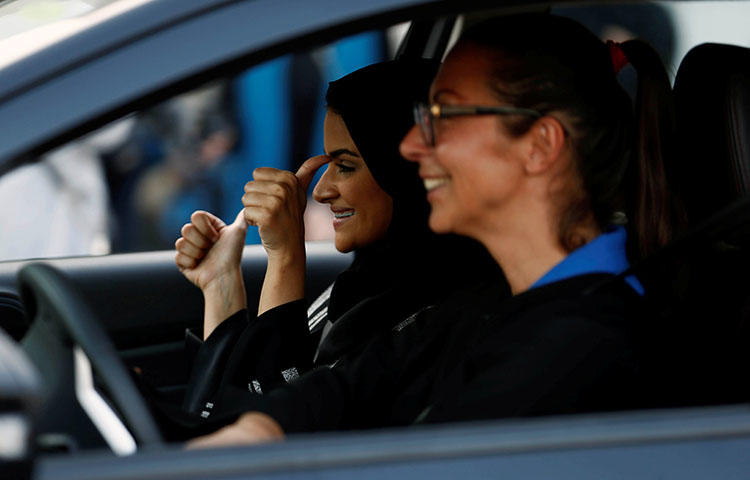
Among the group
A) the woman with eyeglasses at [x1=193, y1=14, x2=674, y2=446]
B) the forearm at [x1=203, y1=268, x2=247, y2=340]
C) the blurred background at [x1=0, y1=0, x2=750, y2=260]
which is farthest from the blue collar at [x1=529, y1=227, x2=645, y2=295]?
the blurred background at [x1=0, y1=0, x2=750, y2=260]

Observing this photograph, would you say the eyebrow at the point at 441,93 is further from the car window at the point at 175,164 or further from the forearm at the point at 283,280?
the car window at the point at 175,164

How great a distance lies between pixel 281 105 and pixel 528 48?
3.35 m

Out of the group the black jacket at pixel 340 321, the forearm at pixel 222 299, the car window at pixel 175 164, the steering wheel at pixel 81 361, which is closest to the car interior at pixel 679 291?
the steering wheel at pixel 81 361

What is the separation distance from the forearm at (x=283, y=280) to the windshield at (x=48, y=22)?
929 millimetres

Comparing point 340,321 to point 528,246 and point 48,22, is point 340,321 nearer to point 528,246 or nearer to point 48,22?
point 528,246

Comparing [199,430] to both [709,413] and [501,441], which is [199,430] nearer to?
[501,441]

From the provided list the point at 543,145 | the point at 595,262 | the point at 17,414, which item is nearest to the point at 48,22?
the point at 17,414

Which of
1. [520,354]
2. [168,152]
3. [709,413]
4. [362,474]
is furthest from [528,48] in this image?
[168,152]

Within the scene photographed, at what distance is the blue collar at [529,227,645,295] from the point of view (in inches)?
58.3

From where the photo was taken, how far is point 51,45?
3.59ft

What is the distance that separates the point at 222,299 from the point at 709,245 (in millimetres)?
A: 1171

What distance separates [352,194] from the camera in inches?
94.4

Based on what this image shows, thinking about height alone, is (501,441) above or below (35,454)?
below

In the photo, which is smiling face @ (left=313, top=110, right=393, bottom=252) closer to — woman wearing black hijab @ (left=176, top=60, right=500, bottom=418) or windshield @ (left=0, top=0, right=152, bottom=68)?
woman wearing black hijab @ (left=176, top=60, right=500, bottom=418)
